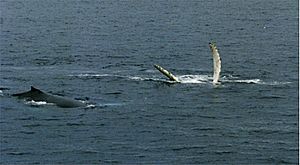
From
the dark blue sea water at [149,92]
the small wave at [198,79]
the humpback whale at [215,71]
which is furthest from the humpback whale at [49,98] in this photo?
the humpback whale at [215,71]

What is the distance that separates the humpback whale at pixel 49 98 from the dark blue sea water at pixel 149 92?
→ 1.04m

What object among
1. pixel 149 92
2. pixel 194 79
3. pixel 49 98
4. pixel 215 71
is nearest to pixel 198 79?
pixel 194 79

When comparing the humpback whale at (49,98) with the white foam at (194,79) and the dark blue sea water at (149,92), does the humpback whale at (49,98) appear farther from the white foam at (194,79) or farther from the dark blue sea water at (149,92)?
the white foam at (194,79)

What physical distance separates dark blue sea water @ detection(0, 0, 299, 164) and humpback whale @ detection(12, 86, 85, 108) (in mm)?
1045

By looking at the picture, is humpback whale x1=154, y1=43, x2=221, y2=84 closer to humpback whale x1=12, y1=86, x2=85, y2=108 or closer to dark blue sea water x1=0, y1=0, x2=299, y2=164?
dark blue sea water x1=0, y1=0, x2=299, y2=164

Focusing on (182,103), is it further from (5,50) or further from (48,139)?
(5,50)

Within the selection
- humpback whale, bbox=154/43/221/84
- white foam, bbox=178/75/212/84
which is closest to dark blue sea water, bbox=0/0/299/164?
white foam, bbox=178/75/212/84

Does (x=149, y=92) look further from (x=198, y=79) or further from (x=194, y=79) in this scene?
(x=198, y=79)

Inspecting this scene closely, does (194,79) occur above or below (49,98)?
above

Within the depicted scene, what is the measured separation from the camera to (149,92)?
254 ft

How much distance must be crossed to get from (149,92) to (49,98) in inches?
420

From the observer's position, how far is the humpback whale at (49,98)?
7056 centimetres

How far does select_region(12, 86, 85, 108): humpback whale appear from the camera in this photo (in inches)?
2778

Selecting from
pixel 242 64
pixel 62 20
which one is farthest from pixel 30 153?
pixel 62 20
